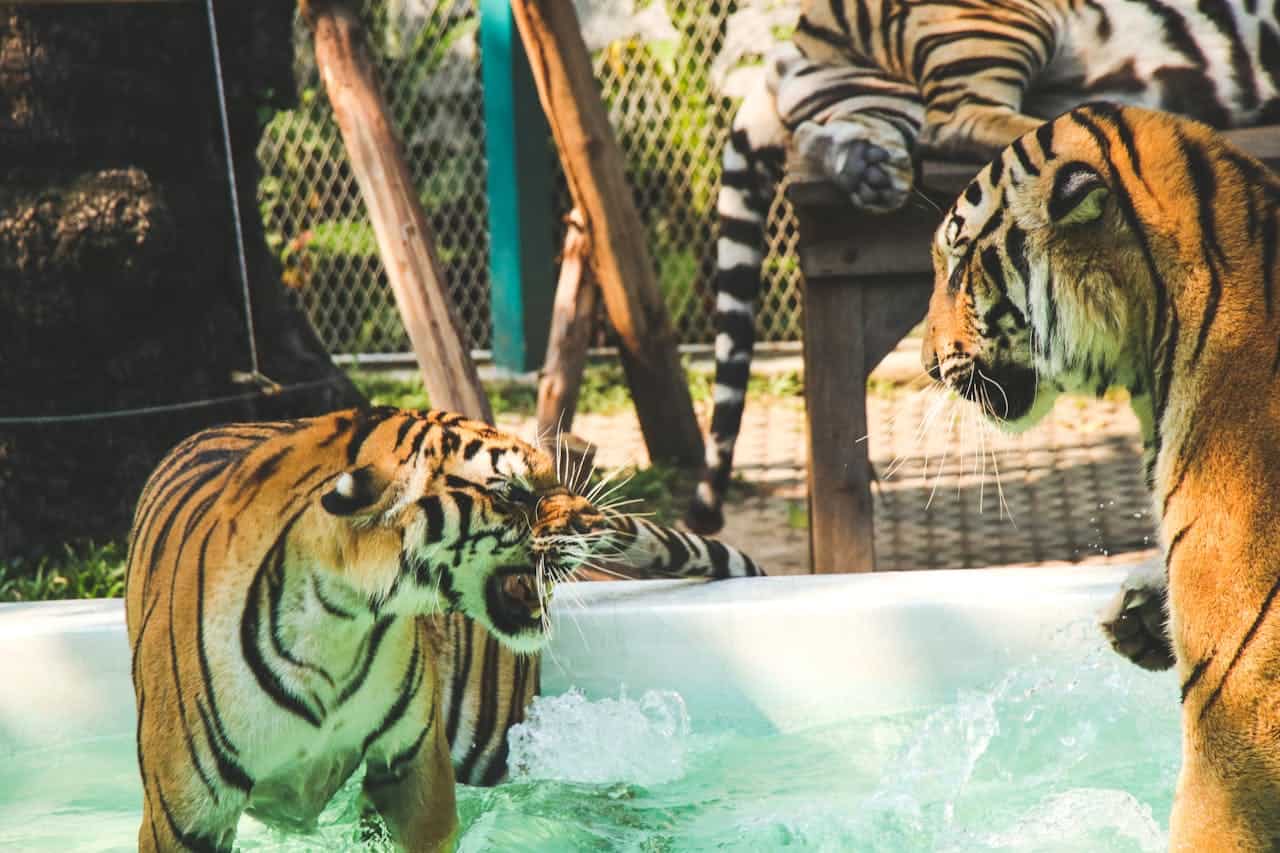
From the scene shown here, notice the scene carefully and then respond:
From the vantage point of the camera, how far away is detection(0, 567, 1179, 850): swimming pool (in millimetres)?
2854

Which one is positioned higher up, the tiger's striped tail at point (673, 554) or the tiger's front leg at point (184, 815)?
the tiger's front leg at point (184, 815)

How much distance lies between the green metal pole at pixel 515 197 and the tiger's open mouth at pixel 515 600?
4.85 meters

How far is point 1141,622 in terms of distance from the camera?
89.7 inches

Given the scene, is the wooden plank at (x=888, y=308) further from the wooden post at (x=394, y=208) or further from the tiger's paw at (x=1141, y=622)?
the tiger's paw at (x=1141, y=622)

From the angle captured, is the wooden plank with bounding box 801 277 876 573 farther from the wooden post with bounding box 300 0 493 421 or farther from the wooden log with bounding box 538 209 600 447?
the wooden log with bounding box 538 209 600 447

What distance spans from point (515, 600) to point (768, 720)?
3.45 ft

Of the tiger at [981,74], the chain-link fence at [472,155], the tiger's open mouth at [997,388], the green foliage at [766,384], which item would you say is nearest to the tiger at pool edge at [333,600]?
the tiger's open mouth at [997,388]

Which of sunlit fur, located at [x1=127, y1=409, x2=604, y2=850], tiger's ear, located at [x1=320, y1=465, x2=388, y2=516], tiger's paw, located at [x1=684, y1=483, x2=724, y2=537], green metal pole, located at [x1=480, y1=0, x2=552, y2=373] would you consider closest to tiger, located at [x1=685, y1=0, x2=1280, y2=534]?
tiger's paw, located at [x1=684, y1=483, x2=724, y2=537]

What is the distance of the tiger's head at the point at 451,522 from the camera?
7.03 feet

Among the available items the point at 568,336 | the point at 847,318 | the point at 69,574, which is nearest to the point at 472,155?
the point at 568,336

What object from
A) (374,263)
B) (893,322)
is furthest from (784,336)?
(893,322)

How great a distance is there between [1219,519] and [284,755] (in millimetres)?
1232

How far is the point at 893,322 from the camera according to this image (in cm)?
401

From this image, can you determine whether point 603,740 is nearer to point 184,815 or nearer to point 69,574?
point 184,815
